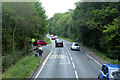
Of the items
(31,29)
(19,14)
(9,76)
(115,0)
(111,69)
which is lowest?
(9,76)

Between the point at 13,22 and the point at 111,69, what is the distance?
15939 millimetres

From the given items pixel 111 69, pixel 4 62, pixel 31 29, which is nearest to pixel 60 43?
pixel 31 29

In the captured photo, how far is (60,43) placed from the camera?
40812 mm

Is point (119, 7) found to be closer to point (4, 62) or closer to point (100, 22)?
point (100, 22)

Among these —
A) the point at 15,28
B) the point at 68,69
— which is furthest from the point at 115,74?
the point at 15,28

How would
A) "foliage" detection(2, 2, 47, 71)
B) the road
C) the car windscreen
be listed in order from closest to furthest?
the car windscreen < the road < "foliage" detection(2, 2, 47, 71)

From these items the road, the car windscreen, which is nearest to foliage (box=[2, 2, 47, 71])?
the road

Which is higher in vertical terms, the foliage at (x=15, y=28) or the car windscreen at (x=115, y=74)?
the foliage at (x=15, y=28)

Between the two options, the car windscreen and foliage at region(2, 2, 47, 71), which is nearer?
the car windscreen

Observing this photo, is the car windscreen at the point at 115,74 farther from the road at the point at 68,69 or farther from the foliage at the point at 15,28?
the foliage at the point at 15,28

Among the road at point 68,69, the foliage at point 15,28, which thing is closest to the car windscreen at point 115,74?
the road at point 68,69

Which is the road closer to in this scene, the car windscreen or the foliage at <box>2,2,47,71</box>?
the foliage at <box>2,2,47,71</box>

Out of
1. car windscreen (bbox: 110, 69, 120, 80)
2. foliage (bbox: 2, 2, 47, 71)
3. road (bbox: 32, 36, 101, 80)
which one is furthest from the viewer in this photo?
foliage (bbox: 2, 2, 47, 71)

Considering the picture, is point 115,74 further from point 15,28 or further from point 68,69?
point 15,28
